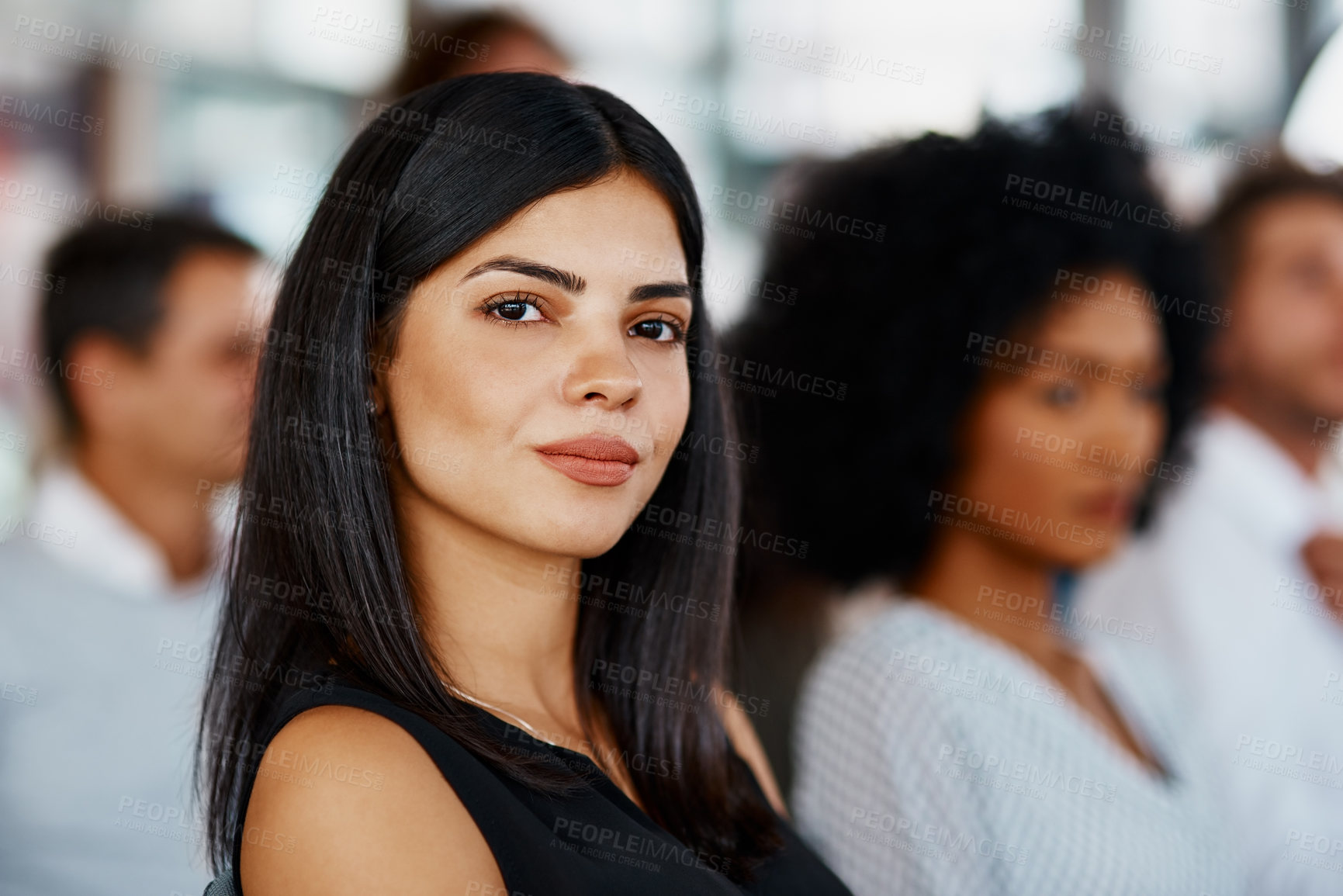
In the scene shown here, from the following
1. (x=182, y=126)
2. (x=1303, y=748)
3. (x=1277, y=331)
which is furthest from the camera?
(x=182, y=126)

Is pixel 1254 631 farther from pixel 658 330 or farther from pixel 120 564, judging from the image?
pixel 120 564

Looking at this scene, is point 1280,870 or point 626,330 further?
point 1280,870

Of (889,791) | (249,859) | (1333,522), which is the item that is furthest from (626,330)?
(1333,522)

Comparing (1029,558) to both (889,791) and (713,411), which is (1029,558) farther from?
(713,411)

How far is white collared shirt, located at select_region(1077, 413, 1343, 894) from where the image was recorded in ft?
6.95

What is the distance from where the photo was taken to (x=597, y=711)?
150cm

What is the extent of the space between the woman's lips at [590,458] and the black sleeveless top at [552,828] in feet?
0.91

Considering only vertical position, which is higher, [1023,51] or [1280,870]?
[1023,51]

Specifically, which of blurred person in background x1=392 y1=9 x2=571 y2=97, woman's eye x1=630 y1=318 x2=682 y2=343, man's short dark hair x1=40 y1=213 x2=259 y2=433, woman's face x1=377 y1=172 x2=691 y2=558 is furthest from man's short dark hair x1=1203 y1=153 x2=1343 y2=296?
man's short dark hair x1=40 y1=213 x2=259 y2=433

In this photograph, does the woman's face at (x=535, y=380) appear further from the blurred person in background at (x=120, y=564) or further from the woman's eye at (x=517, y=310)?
the blurred person in background at (x=120, y=564)

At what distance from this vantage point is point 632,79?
4824mm

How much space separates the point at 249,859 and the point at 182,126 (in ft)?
11.9

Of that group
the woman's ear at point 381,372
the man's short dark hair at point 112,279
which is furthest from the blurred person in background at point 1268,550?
the man's short dark hair at point 112,279

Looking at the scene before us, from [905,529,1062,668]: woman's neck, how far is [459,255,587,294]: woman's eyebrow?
1090 millimetres
